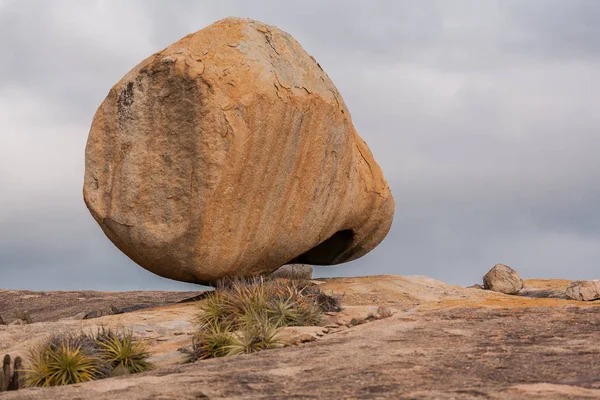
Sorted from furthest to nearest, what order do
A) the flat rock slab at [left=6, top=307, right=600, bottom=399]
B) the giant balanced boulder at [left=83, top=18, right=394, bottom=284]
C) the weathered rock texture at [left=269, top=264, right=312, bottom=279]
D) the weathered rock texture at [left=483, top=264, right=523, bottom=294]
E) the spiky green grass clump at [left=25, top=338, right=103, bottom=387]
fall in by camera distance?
the weathered rock texture at [left=483, top=264, right=523, bottom=294] → the weathered rock texture at [left=269, top=264, right=312, bottom=279] → the giant balanced boulder at [left=83, top=18, right=394, bottom=284] → the spiky green grass clump at [left=25, top=338, right=103, bottom=387] → the flat rock slab at [left=6, top=307, right=600, bottom=399]

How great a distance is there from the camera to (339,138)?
16.9 m

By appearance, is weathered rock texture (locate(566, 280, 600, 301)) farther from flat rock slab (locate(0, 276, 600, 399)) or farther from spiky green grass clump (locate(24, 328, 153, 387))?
spiky green grass clump (locate(24, 328, 153, 387))

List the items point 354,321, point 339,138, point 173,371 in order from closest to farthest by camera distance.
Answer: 1. point 173,371
2. point 354,321
3. point 339,138

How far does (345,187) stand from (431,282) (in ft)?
14.3

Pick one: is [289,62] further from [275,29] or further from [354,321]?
[354,321]

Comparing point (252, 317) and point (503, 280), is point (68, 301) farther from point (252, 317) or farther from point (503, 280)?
point (252, 317)

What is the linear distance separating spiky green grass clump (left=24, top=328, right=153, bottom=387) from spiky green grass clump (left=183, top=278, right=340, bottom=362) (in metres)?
0.79

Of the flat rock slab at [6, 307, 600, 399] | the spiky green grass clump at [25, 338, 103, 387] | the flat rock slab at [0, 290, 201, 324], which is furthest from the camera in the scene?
the flat rock slab at [0, 290, 201, 324]

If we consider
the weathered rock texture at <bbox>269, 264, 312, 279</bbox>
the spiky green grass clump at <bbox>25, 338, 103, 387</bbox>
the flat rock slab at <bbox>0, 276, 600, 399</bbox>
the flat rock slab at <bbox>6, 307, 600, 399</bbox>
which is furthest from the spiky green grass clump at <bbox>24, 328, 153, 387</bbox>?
the weathered rock texture at <bbox>269, 264, 312, 279</bbox>

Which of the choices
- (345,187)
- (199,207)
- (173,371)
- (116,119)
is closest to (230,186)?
(199,207)

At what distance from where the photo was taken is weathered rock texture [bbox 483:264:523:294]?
23.7 m

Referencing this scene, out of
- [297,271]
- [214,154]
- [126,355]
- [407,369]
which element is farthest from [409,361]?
[297,271]

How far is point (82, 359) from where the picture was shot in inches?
401

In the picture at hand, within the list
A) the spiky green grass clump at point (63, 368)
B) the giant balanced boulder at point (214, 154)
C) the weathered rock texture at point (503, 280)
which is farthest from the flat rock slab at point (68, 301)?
the spiky green grass clump at point (63, 368)
